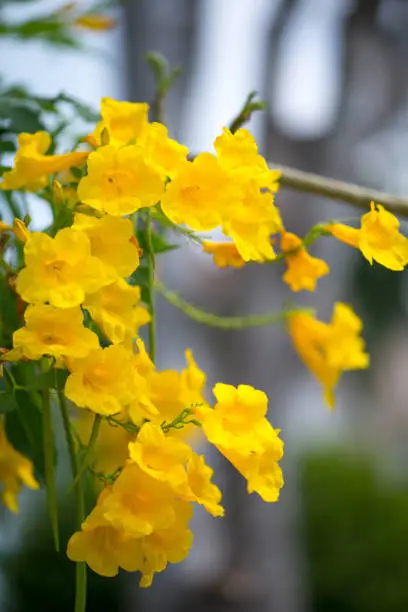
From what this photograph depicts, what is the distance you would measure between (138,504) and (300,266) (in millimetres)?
166

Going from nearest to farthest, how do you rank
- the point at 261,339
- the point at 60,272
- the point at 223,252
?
the point at 60,272
the point at 223,252
the point at 261,339

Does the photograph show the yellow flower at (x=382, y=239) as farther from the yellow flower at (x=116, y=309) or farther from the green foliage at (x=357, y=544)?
the green foliage at (x=357, y=544)

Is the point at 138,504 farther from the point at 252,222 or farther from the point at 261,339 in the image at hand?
the point at 261,339

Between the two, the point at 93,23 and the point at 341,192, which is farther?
the point at 93,23

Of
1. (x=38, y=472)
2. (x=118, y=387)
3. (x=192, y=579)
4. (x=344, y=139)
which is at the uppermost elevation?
(x=118, y=387)

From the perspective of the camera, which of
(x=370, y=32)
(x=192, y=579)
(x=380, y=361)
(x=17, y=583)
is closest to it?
(x=192, y=579)

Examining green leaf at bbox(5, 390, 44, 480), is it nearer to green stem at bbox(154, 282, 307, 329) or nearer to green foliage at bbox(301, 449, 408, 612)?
green stem at bbox(154, 282, 307, 329)

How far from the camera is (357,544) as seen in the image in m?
2.96

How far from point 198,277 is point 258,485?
6.13 feet

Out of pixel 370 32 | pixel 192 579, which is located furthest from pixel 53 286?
pixel 370 32

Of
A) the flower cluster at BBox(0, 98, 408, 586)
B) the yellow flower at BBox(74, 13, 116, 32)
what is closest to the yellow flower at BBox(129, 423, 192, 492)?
the flower cluster at BBox(0, 98, 408, 586)

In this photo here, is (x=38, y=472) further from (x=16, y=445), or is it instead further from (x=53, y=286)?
(x=53, y=286)

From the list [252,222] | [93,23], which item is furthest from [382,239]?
[93,23]

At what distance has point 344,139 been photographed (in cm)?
Answer: 222
